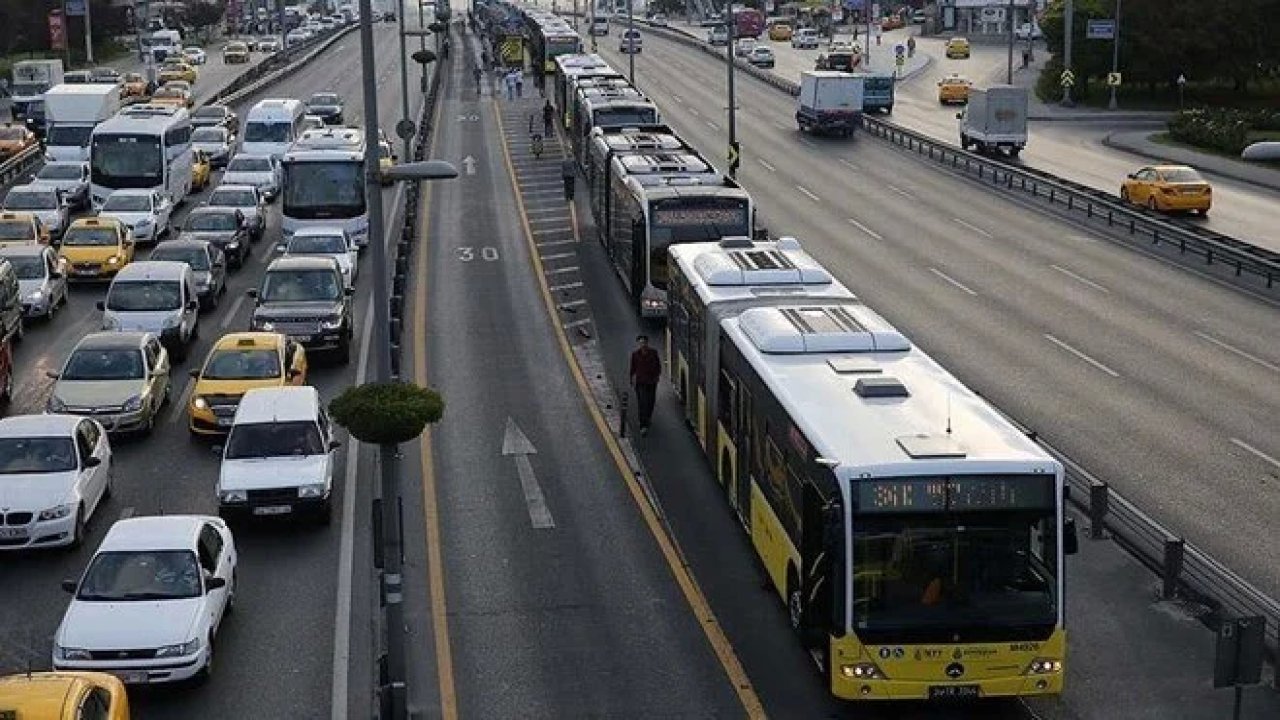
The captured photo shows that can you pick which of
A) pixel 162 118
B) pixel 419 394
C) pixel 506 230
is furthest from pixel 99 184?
pixel 419 394

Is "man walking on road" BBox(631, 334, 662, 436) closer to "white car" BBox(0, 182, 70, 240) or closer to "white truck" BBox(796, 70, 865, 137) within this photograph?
"white car" BBox(0, 182, 70, 240)

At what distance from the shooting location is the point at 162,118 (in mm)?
54094

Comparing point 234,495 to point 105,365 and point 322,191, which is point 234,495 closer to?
point 105,365

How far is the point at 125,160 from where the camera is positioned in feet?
170

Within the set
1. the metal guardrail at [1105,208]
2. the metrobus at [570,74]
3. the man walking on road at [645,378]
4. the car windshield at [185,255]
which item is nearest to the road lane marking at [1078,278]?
the metal guardrail at [1105,208]

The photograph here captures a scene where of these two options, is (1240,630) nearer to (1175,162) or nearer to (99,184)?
(99,184)

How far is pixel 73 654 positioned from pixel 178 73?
89229 millimetres

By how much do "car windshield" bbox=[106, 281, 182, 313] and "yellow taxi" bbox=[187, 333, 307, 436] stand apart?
187 inches

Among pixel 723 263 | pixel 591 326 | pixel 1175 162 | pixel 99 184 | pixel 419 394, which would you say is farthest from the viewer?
pixel 1175 162

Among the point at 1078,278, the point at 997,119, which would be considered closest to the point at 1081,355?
the point at 1078,278

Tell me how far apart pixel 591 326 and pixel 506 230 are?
576 inches

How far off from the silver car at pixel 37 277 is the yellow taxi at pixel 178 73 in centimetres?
6354

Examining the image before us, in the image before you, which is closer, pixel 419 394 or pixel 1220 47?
pixel 419 394

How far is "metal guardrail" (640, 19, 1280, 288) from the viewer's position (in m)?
43.6
